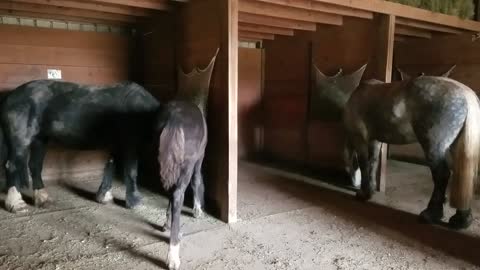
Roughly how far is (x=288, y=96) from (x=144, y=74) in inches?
82.8

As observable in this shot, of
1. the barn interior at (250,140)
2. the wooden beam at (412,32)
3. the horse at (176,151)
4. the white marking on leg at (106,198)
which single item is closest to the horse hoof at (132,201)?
the barn interior at (250,140)

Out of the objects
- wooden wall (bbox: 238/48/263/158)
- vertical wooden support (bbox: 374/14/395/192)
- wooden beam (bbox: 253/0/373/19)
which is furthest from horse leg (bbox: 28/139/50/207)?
vertical wooden support (bbox: 374/14/395/192)

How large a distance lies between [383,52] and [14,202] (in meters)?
4.02

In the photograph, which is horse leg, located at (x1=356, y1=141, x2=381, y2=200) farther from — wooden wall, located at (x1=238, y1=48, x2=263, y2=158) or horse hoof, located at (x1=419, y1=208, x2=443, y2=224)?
wooden wall, located at (x1=238, y1=48, x2=263, y2=158)

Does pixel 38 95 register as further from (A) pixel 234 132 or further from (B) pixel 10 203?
(A) pixel 234 132

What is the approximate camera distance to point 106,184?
368cm

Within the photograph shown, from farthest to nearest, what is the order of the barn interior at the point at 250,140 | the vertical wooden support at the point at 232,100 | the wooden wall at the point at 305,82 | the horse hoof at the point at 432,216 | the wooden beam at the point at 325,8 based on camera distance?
the wooden wall at the point at 305,82
the wooden beam at the point at 325,8
the horse hoof at the point at 432,216
the vertical wooden support at the point at 232,100
the barn interior at the point at 250,140

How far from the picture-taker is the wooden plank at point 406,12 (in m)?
3.79

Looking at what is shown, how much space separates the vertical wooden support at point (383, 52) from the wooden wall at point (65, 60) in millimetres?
3146

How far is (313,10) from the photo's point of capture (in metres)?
4.03

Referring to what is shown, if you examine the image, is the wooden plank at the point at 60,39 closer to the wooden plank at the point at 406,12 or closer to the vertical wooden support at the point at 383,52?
the wooden plank at the point at 406,12

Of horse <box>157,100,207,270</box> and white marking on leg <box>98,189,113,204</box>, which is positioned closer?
horse <box>157,100,207,270</box>

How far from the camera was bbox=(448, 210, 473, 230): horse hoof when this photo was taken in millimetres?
3010

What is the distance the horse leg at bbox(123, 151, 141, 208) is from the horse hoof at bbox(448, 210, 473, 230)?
276 cm
